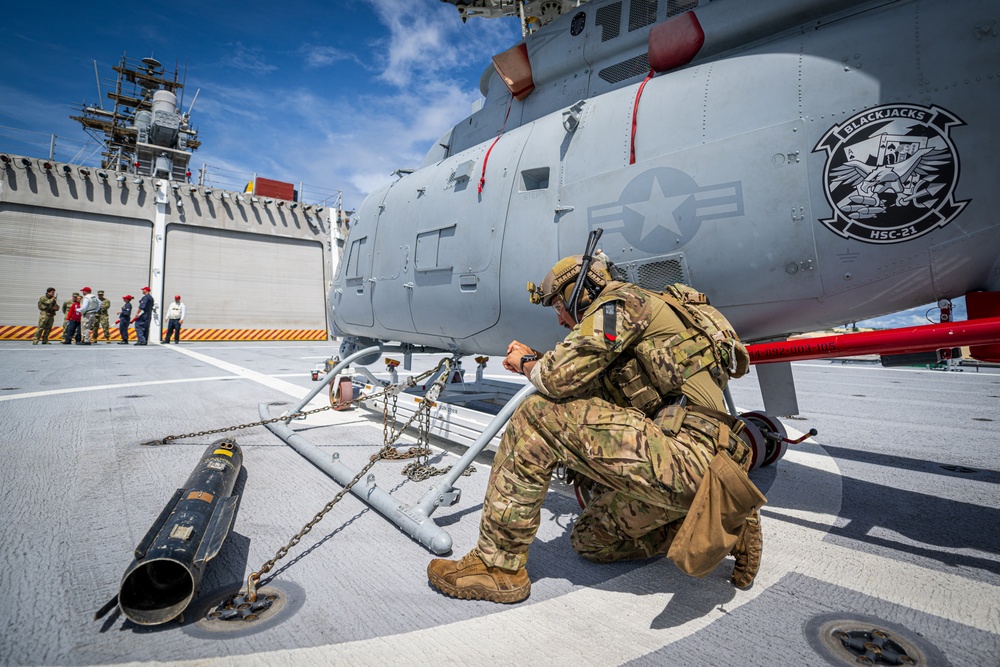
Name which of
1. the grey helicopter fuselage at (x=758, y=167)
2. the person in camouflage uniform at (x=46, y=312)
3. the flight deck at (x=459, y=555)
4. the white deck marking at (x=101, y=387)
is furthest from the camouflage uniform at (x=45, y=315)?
the grey helicopter fuselage at (x=758, y=167)

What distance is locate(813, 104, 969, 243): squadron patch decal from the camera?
2270 mm

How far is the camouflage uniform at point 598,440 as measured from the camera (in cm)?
192

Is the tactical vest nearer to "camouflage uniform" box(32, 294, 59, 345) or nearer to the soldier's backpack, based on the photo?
the soldier's backpack

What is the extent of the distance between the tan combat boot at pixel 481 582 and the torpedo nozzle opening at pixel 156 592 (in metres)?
1.01

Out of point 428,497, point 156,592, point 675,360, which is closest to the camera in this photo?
point 156,592

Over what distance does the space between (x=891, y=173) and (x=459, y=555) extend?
2849 mm

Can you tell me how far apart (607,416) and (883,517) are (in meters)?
2.46

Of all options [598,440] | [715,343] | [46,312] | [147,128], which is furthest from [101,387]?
[147,128]

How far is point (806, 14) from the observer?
275 cm

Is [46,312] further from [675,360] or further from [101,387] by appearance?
[675,360]

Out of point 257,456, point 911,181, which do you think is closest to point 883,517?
point 911,181

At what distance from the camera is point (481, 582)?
2.09 meters

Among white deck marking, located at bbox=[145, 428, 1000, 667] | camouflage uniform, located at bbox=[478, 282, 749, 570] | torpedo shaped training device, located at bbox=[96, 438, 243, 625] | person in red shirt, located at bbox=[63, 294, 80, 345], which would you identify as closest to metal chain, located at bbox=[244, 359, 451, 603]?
torpedo shaped training device, located at bbox=[96, 438, 243, 625]

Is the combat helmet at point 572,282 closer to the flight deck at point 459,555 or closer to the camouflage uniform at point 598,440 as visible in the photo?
the camouflage uniform at point 598,440
